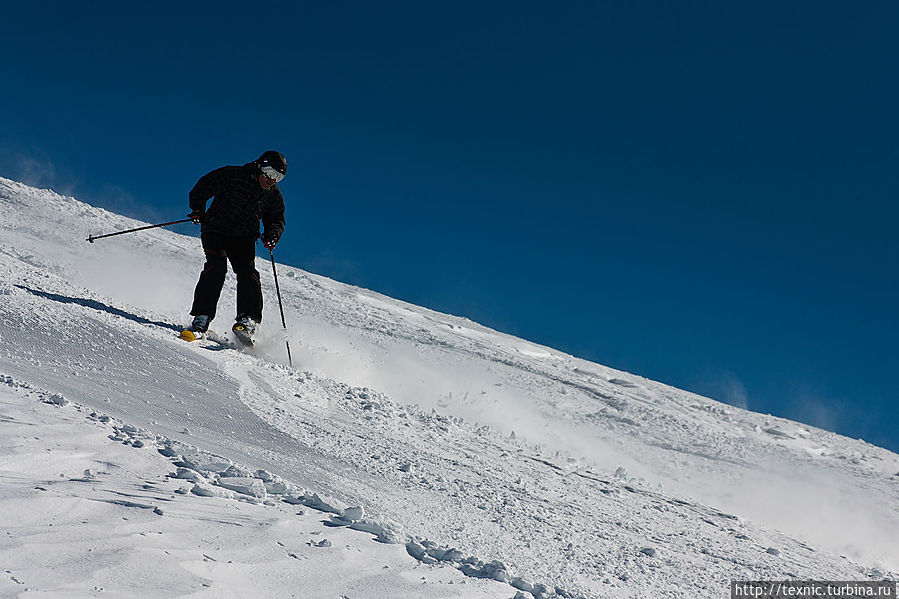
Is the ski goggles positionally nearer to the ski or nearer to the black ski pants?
the black ski pants

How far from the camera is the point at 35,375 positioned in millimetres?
4555

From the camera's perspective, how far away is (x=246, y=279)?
834cm

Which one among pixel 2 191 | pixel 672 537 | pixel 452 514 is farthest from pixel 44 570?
pixel 2 191

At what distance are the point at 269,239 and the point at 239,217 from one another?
45 cm

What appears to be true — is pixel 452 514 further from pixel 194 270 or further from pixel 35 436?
pixel 194 270

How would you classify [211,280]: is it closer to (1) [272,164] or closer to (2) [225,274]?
(2) [225,274]

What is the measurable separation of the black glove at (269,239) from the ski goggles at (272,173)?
694mm

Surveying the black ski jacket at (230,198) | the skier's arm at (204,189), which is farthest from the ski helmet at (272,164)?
the skier's arm at (204,189)

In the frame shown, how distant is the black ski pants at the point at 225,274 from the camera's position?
786 centimetres

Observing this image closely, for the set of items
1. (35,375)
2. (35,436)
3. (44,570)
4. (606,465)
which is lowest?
(44,570)

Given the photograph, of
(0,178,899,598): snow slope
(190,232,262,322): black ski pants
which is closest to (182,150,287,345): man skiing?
(190,232,262,322): black ski pants

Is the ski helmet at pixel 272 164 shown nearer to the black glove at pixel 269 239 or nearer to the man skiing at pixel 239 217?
the man skiing at pixel 239 217

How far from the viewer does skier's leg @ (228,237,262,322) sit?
8273 millimetres

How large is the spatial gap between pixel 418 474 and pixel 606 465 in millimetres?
3940
